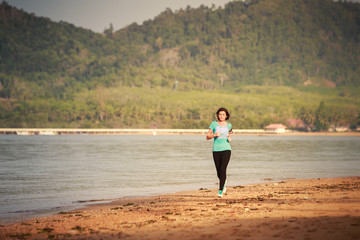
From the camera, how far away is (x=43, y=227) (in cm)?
1472

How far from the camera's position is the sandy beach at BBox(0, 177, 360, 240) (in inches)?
480

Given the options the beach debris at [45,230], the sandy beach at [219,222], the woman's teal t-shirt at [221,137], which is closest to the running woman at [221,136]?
the woman's teal t-shirt at [221,137]

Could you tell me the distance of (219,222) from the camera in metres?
13.7

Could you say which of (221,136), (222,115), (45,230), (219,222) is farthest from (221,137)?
(45,230)

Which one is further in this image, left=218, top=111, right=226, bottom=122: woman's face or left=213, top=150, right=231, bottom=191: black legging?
left=213, top=150, right=231, bottom=191: black legging

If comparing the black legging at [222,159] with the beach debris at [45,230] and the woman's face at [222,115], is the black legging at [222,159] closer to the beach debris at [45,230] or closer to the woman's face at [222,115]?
the woman's face at [222,115]

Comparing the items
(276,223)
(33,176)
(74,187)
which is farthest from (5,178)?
(276,223)

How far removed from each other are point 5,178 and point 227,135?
24.1 meters

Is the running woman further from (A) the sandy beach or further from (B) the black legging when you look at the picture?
(A) the sandy beach

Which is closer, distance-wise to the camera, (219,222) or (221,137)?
(219,222)

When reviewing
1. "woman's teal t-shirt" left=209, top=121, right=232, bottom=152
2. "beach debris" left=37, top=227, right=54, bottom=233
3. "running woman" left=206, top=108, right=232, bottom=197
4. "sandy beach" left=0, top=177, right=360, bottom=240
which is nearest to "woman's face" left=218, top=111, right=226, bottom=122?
"running woman" left=206, top=108, right=232, bottom=197

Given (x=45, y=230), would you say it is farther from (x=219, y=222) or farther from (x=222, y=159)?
(x=222, y=159)

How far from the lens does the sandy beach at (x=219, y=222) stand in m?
12.2

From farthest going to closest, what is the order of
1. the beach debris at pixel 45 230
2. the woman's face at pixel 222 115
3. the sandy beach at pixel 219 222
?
the woman's face at pixel 222 115, the beach debris at pixel 45 230, the sandy beach at pixel 219 222
